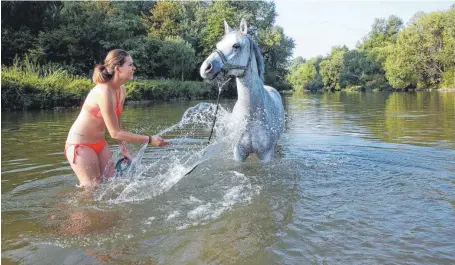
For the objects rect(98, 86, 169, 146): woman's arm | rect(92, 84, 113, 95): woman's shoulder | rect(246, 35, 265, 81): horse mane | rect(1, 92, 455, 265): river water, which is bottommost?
rect(1, 92, 455, 265): river water

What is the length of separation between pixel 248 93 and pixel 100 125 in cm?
212

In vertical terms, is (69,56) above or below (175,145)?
above

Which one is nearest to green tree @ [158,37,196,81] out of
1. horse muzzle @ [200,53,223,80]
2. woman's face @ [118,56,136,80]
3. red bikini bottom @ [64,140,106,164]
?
horse muzzle @ [200,53,223,80]

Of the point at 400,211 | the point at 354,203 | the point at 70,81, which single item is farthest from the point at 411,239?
the point at 70,81

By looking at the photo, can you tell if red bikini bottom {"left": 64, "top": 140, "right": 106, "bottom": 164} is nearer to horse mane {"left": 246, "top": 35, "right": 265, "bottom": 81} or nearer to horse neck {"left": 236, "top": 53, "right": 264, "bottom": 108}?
horse neck {"left": 236, "top": 53, "right": 264, "bottom": 108}

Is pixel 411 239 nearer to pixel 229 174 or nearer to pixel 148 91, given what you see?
pixel 229 174

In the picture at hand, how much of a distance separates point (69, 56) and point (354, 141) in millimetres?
30912

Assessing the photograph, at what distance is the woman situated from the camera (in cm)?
428

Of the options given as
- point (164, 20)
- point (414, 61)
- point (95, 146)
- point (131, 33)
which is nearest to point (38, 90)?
point (95, 146)

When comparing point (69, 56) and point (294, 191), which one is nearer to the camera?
point (294, 191)

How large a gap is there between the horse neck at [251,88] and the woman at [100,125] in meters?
1.69

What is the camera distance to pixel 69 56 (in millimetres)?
34875

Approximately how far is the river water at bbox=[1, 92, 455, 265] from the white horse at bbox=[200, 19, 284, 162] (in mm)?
328

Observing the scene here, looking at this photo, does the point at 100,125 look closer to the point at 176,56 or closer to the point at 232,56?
the point at 232,56
